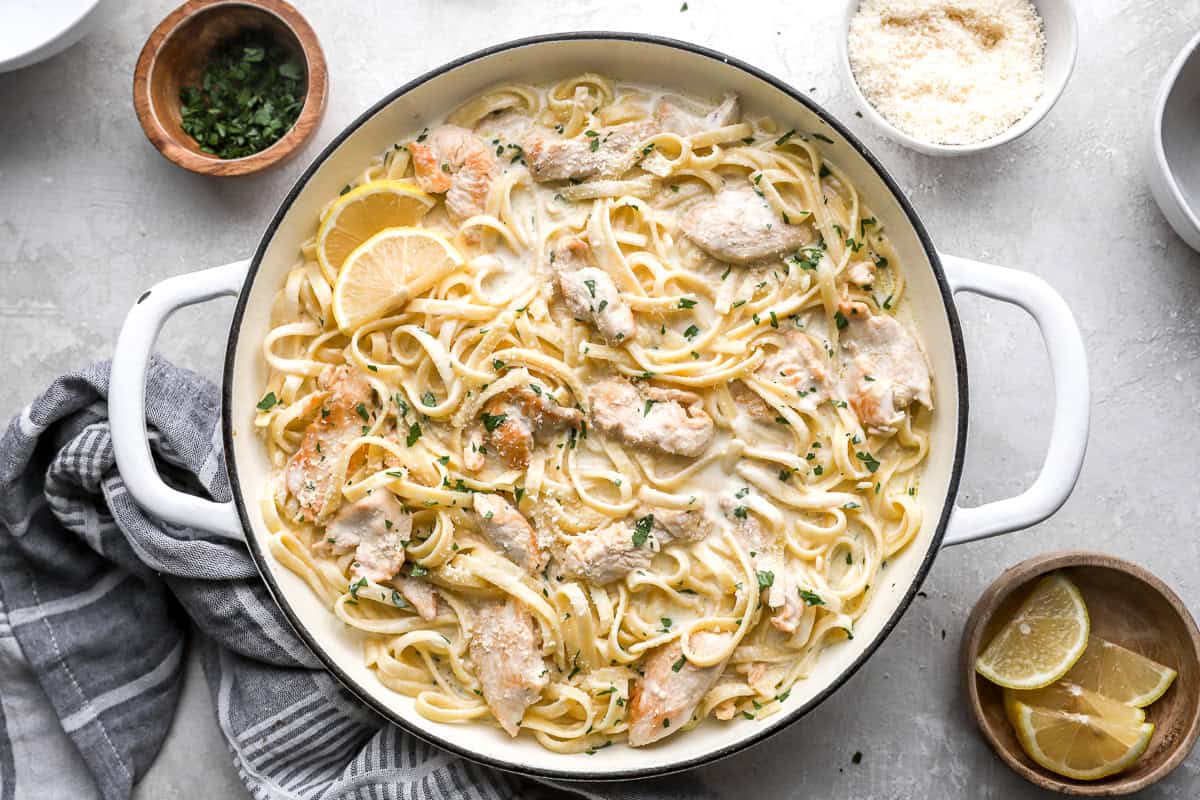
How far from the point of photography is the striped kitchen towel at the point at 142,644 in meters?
4.33

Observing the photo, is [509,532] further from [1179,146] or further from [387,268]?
[1179,146]

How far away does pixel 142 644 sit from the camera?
4.55m

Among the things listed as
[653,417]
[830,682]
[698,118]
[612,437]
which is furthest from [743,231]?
[830,682]

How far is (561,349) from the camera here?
13.8ft

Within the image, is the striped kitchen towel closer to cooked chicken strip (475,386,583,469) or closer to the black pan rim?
the black pan rim

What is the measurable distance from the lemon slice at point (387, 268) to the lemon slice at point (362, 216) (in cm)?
11

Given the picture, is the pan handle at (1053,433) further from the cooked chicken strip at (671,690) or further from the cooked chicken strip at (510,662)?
the cooked chicken strip at (510,662)

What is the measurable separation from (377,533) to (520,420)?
69 centimetres

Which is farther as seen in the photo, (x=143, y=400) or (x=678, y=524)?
(x=678, y=524)

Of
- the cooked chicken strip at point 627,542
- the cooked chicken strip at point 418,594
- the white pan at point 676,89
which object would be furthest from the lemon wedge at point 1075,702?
the cooked chicken strip at point 418,594

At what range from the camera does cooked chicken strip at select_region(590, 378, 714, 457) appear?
4102mm

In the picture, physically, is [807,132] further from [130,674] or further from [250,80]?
[130,674]

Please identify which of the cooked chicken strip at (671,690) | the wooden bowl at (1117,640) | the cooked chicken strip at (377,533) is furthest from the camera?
the wooden bowl at (1117,640)

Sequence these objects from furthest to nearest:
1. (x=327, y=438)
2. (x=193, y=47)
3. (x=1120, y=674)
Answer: (x=193, y=47) → (x=1120, y=674) → (x=327, y=438)
